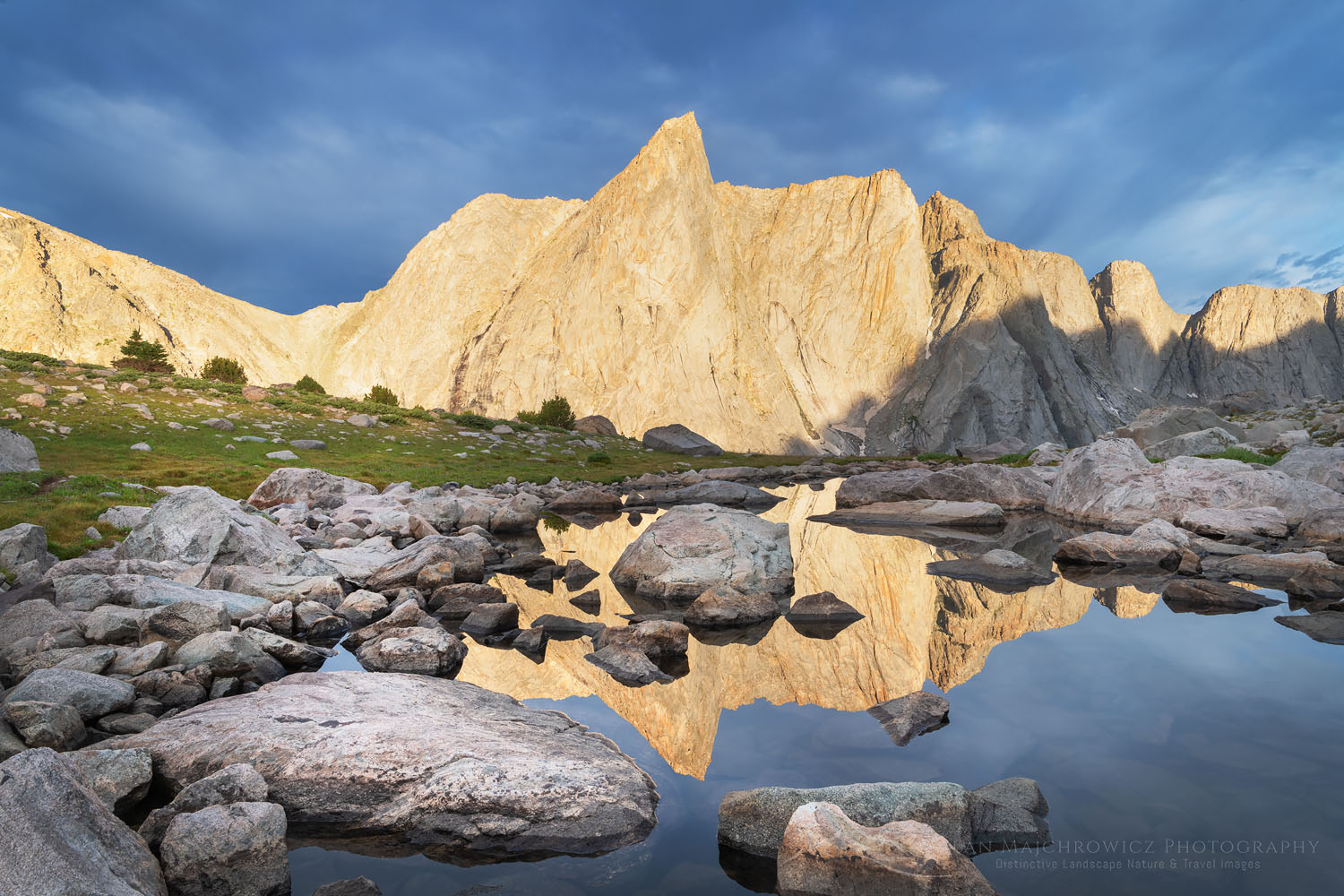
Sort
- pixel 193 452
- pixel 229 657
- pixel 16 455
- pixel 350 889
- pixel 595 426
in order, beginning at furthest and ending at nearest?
pixel 595 426 → pixel 193 452 → pixel 16 455 → pixel 229 657 → pixel 350 889

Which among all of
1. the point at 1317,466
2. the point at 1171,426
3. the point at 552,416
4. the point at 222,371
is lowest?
the point at 1317,466

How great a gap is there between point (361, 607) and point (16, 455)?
11.9 meters

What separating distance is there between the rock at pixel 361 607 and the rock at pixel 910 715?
788 centimetres

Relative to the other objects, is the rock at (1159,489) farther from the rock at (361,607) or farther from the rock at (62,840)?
the rock at (62,840)

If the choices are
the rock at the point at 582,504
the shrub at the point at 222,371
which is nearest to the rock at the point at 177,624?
the rock at the point at 582,504

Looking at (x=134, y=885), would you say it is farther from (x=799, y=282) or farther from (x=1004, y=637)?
(x=799, y=282)

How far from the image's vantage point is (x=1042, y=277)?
131 meters

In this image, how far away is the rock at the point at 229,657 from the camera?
764cm

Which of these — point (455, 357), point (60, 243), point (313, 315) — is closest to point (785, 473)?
point (455, 357)

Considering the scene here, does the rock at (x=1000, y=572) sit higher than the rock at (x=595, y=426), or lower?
lower

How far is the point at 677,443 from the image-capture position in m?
61.6

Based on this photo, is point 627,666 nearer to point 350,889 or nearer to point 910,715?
point 910,715

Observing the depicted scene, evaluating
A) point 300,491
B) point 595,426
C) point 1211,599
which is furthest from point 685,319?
point 1211,599

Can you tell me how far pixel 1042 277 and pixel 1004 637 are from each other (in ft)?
468
